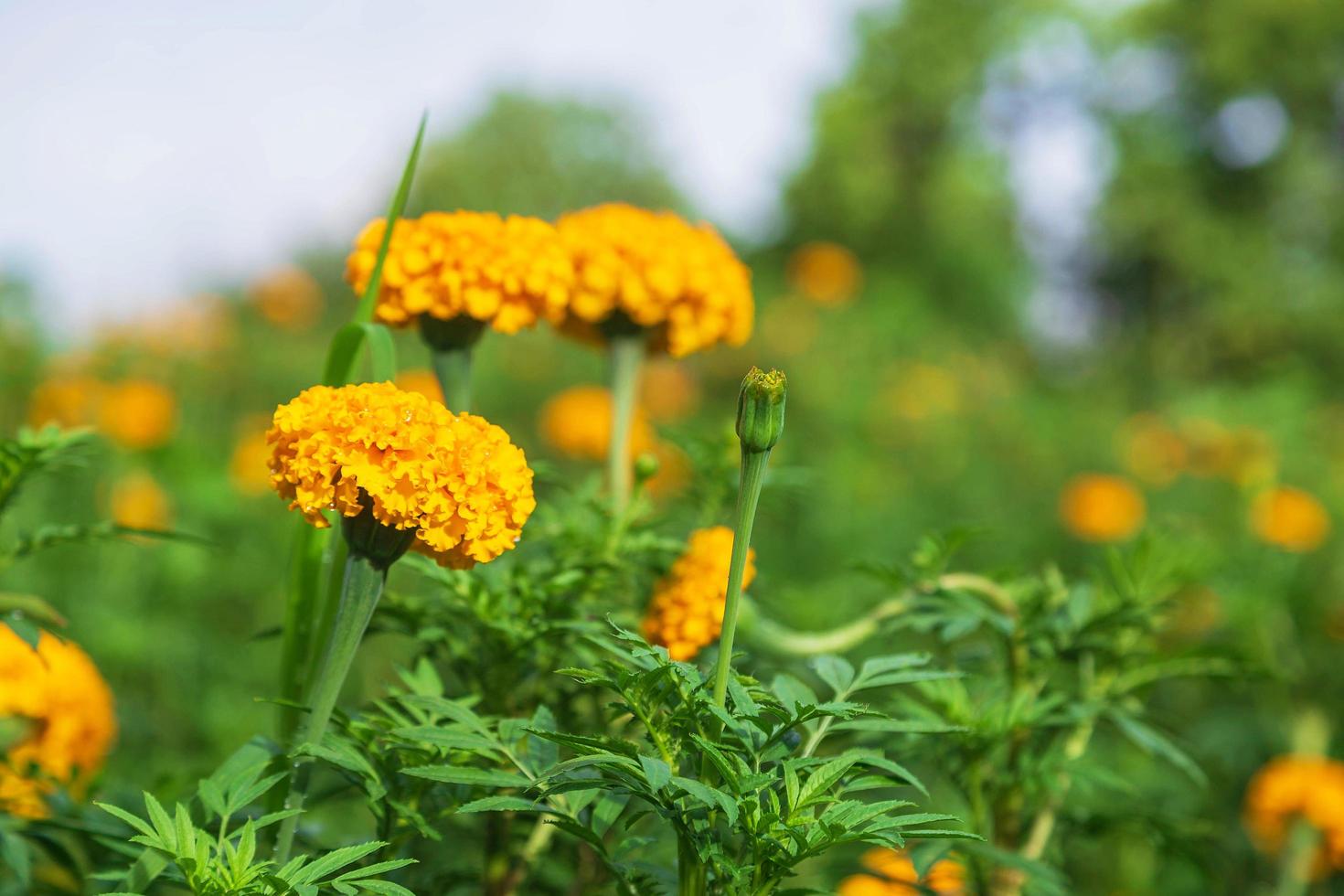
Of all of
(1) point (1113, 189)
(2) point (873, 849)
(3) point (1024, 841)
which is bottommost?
(2) point (873, 849)

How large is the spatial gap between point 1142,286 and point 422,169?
14.5 meters

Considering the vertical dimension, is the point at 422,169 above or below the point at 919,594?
above

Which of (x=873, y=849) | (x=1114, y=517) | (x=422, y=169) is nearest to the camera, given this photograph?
(x=873, y=849)

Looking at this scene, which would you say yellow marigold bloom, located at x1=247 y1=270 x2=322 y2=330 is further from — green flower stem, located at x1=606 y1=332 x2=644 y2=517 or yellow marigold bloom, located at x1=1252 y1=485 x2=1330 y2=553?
green flower stem, located at x1=606 y1=332 x2=644 y2=517

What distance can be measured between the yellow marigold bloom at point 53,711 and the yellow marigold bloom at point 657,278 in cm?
68

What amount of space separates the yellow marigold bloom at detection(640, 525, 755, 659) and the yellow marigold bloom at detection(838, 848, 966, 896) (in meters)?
0.24

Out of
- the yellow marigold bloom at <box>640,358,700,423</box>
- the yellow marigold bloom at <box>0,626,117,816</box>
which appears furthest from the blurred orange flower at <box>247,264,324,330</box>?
the yellow marigold bloom at <box>0,626,117,816</box>

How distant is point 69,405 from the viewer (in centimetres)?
352

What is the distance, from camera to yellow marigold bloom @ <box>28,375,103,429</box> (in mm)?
3520

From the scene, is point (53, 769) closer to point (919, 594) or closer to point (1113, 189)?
point (919, 594)

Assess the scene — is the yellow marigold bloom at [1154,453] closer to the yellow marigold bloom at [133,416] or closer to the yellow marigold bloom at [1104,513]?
the yellow marigold bloom at [1104,513]

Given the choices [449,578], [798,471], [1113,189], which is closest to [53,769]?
[449,578]

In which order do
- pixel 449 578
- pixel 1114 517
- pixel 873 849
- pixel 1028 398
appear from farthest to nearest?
pixel 1028 398 < pixel 1114 517 < pixel 873 849 < pixel 449 578

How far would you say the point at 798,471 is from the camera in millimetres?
1430
